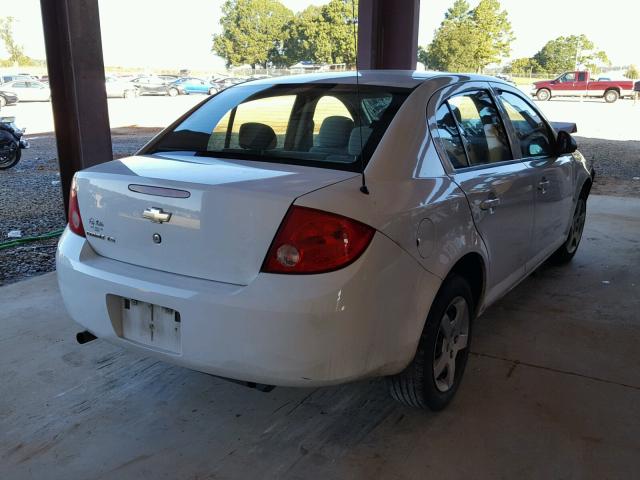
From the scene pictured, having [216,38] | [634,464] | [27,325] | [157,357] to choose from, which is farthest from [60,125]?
[216,38]

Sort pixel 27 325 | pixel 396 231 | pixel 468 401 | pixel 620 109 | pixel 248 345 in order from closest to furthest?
pixel 248 345 → pixel 396 231 → pixel 468 401 → pixel 27 325 → pixel 620 109

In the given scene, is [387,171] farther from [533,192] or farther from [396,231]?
[533,192]

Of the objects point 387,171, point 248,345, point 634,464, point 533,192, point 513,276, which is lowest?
point 634,464

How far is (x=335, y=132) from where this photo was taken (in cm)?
280

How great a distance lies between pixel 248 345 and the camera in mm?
2102

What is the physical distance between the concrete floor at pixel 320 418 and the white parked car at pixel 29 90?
28.9 m

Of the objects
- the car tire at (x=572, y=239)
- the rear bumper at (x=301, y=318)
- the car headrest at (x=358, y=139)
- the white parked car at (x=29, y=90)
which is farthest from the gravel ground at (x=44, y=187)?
the white parked car at (x=29, y=90)

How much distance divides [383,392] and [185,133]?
1.69m

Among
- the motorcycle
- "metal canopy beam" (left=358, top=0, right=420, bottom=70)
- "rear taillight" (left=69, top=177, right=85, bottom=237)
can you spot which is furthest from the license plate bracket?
the motorcycle

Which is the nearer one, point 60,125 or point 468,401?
point 468,401

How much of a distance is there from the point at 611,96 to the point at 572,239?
3415 cm

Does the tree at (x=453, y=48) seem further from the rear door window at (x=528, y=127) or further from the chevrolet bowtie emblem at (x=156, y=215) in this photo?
the chevrolet bowtie emblem at (x=156, y=215)

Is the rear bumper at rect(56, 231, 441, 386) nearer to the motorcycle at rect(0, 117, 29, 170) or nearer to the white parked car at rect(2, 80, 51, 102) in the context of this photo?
the motorcycle at rect(0, 117, 29, 170)

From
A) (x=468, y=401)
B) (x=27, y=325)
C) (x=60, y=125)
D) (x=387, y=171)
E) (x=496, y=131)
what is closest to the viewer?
(x=387, y=171)
